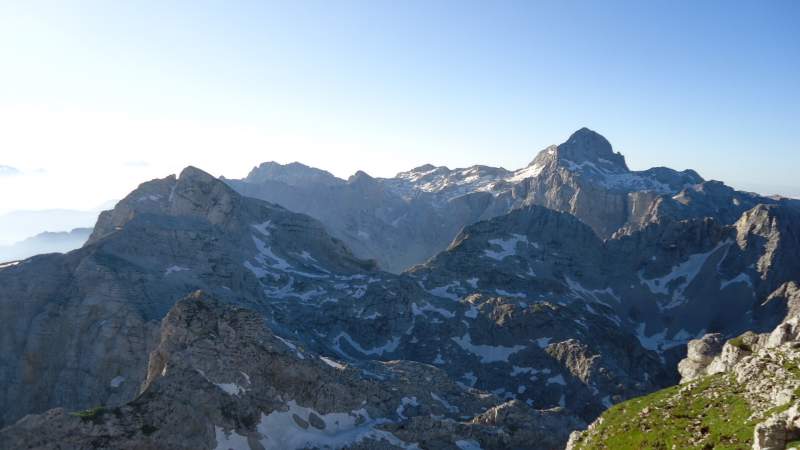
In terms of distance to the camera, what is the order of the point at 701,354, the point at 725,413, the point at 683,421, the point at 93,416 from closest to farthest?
the point at 725,413
the point at 683,421
the point at 93,416
the point at 701,354

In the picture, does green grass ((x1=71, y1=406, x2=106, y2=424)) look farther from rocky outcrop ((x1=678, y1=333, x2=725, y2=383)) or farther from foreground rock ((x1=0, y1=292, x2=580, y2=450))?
rocky outcrop ((x1=678, y1=333, x2=725, y2=383))

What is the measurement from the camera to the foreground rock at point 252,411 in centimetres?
6962

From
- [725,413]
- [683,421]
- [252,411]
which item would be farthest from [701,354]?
[252,411]

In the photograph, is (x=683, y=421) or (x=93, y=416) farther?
(x=93, y=416)

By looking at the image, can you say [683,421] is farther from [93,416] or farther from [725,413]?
[93,416]

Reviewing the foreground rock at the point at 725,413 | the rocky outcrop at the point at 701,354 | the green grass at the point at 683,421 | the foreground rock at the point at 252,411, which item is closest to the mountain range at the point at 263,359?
the foreground rock at the point at 252,411

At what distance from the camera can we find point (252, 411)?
268ft

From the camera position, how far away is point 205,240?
7047 inches

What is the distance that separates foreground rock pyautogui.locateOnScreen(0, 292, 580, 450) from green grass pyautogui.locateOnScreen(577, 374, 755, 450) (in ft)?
134

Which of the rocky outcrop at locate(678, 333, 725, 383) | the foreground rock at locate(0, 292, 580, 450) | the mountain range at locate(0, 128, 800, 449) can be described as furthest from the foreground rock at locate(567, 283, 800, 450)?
the foreground rock at locate(0, 292, 580, 450)

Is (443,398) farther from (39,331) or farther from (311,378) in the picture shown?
(39,331)

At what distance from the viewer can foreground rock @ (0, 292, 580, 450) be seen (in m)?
69.6

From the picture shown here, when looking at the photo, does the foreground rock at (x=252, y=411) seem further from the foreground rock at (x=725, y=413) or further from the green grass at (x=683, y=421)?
the green grass at (x=683, y=421)

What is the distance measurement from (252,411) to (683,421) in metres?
54.6
